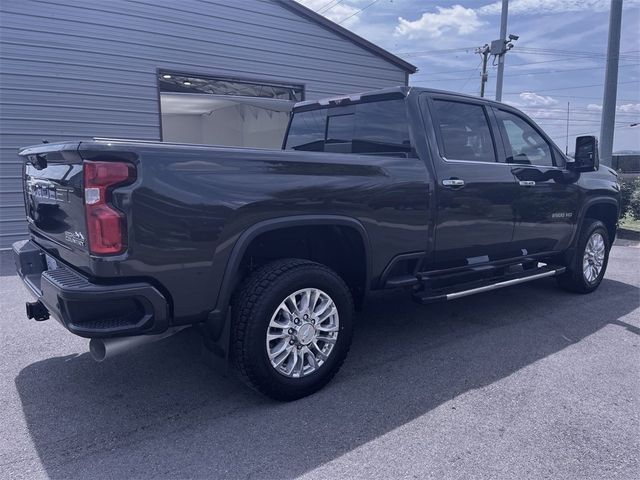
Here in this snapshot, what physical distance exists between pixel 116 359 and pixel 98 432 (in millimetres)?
1072

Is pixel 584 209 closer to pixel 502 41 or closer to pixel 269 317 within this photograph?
pixel 269 317

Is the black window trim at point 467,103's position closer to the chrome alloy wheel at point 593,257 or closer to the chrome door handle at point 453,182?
the chrome door handle at point 453,182

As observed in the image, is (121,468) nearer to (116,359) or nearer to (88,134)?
(116,359)

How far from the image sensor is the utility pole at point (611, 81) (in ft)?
31.3

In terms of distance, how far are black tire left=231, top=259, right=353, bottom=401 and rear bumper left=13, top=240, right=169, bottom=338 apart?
1.52ft

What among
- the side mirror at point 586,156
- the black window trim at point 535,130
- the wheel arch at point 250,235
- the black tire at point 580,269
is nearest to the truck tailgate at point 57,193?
the wheel arch at point 250,235

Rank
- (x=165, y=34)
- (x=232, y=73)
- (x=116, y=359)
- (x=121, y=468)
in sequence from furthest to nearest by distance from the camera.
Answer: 1. (x=232, y=73)
2. (x=165, y=34)
3. (x=116, y=359)
4. (x=121, y=468)

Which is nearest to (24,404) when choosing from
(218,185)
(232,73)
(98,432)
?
(98,432)

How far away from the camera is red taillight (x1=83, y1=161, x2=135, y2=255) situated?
241 cm

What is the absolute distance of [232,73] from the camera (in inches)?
390

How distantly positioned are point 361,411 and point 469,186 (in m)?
2.01

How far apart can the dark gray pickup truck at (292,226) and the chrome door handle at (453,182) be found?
0.4 inches

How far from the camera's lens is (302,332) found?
3080 mm

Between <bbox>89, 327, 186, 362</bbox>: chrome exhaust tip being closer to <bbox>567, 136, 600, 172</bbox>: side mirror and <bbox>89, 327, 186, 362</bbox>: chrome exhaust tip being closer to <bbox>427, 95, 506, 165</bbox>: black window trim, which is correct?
<bbox>427, 95, 506, 165</bbox>: black window trim
